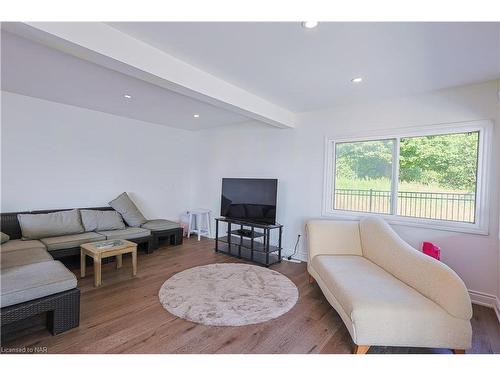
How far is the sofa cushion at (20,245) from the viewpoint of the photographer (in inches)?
111

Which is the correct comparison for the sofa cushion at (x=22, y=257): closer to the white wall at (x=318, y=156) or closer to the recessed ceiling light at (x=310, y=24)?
the white wall at (x=318, y=156)

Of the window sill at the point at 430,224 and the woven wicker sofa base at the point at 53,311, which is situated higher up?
the window sill at the point at 430,224

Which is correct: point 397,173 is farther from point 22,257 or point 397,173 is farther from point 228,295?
point 22,257

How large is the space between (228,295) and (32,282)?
5.57 feet

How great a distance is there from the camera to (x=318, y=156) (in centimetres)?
387

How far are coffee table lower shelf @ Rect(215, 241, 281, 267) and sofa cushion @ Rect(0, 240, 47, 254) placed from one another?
7.98ft

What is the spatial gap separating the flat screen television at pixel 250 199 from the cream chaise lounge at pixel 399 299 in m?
1.47

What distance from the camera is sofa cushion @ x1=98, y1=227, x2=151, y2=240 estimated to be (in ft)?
12.0

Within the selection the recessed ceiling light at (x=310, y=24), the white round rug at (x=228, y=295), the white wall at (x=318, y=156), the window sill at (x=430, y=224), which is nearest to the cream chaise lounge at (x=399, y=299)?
the white round rug at (x=228, y=295)

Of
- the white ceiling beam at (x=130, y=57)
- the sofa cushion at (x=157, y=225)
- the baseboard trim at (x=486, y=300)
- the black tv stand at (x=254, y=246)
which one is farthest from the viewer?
the sofa cushion at (x=157, y=225)

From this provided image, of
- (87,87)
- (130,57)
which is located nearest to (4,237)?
(87,87)

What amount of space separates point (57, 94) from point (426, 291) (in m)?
4.88

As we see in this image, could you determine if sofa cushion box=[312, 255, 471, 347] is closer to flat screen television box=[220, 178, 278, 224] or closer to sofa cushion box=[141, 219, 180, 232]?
flat screen television box=[220, 178, 278, 224]

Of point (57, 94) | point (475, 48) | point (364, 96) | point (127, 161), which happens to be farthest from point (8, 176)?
point (475, 48)
